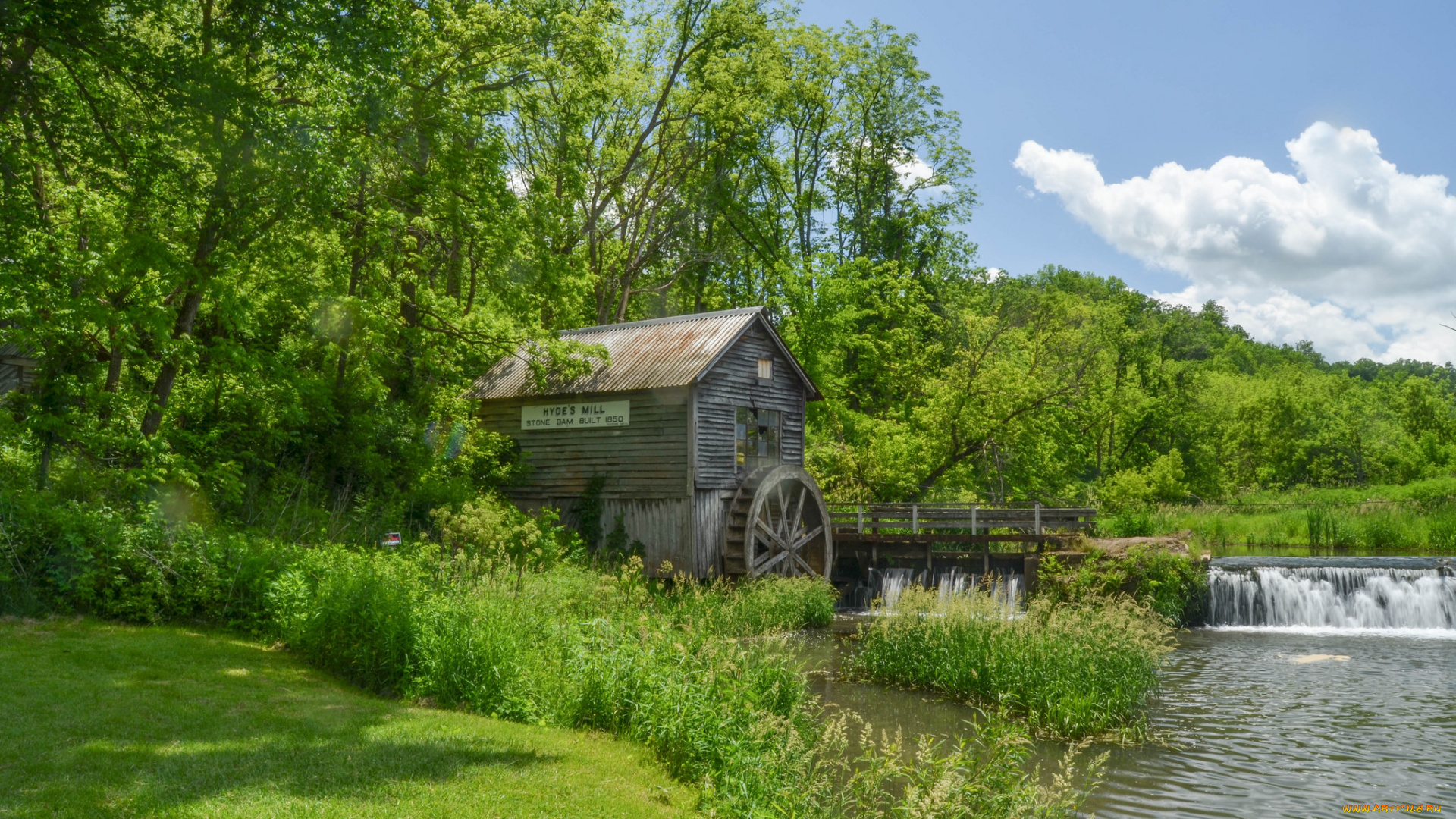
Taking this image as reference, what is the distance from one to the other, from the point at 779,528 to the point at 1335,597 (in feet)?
36.8

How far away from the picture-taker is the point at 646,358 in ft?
67.6

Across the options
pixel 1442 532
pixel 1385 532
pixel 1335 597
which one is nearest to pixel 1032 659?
pixel 1335 597

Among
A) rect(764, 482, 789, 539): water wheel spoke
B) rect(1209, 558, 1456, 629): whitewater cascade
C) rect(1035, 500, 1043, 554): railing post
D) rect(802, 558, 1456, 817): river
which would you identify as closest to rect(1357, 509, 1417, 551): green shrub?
rect(1209, 558, 1456, 629): whitewater cascade

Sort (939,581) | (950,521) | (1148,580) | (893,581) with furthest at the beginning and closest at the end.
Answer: (950,521)
(939,581)
(893,581)
(1148,580)

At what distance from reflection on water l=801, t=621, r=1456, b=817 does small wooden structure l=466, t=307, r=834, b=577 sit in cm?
376

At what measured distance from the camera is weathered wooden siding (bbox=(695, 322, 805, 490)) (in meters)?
19.7

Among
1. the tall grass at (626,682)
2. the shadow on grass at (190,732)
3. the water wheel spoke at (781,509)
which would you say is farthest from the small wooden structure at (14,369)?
the water wheel spoke at (781,509)

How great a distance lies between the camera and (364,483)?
17297mm

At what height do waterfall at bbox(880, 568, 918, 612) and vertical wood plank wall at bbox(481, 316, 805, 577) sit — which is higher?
vertical wood plank wall at bbox(481, 316, 805, 577)

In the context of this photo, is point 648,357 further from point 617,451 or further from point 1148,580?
point 1148,580

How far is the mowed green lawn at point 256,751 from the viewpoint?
5.43m

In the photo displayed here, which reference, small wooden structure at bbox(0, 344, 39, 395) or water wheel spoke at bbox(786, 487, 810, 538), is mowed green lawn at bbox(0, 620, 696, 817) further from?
water wheel spoke at bbox(786, 487, 810, 538)

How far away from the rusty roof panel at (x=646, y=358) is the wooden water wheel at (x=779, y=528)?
266cm

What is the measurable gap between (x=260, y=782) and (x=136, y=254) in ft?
27.1
